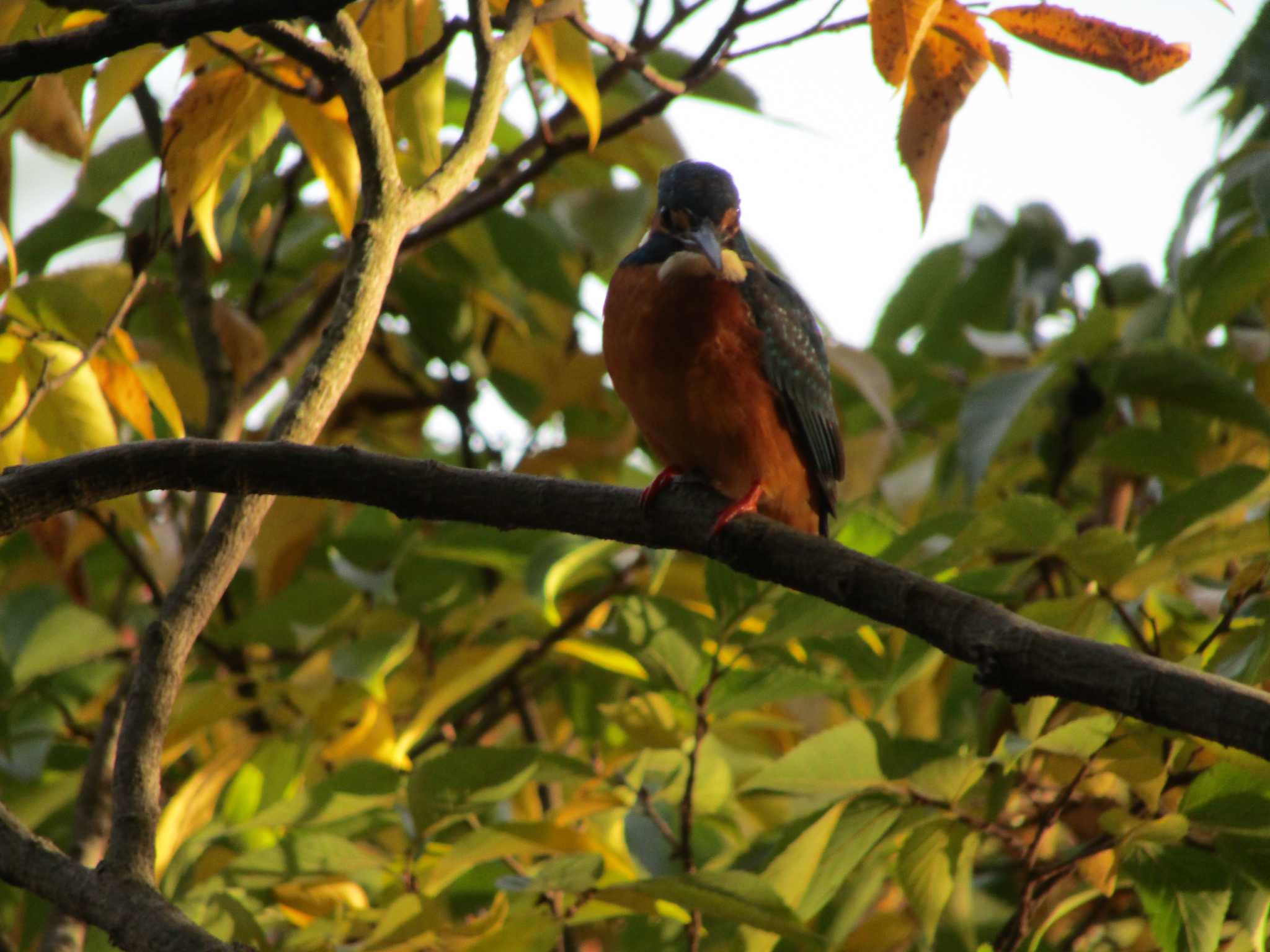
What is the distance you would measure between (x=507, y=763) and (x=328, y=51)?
108 centimetres

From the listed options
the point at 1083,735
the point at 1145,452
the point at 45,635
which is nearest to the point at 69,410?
the point at 45,635

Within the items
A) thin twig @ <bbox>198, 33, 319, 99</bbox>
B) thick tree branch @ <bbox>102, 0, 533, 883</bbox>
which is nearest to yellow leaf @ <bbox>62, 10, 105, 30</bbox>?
thin twig @ <bbox>198, 33, 319, 99</bbox>

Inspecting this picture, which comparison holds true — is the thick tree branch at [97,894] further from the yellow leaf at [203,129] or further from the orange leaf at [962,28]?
the orange leaf at [962,28]

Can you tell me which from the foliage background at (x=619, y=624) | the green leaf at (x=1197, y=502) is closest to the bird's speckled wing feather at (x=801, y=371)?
the foliage background at (x=619, y=624)

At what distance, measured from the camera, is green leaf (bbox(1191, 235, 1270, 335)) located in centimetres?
260

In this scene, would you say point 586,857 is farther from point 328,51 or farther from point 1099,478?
point 1099,478

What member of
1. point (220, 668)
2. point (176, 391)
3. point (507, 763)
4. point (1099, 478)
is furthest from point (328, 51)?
point (1099, 478)

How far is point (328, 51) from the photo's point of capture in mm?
1848

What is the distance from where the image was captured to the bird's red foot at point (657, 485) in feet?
5.55

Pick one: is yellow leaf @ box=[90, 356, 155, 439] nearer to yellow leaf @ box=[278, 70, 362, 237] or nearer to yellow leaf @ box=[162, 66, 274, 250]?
yellow leaf @ box=[162, 66, 274, 250]

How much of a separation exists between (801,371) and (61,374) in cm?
146

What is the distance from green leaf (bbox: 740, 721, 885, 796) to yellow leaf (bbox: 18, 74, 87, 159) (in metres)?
1.45

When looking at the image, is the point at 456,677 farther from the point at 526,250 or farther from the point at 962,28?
the point at 962,28

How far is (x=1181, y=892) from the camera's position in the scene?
1810 mm
